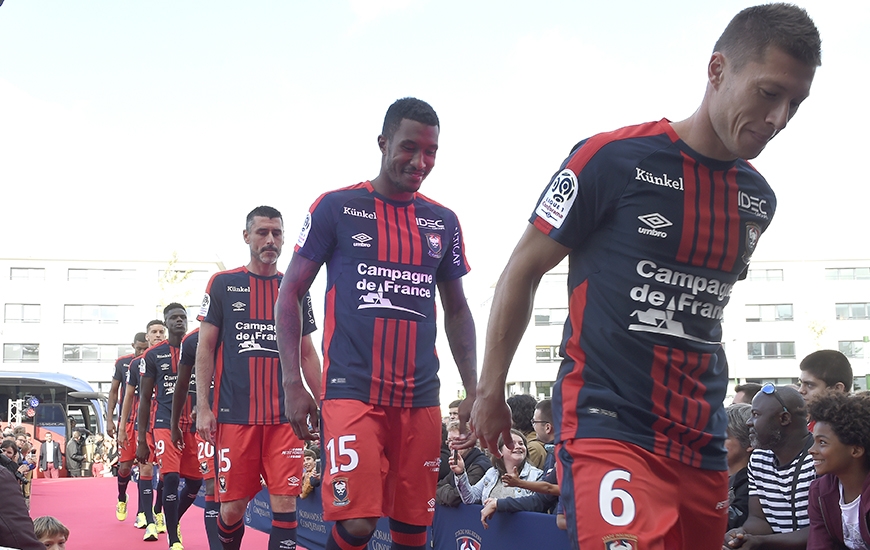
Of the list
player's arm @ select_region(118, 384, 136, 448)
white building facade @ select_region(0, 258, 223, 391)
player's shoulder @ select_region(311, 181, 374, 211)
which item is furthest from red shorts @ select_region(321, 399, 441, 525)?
white building facade @ select_region(0, 258, 223, 391)

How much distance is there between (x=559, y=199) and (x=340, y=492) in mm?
2026

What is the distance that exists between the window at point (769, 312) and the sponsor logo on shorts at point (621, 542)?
2596 inches

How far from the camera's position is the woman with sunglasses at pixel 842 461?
4.44 metres

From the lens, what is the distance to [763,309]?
6481cm

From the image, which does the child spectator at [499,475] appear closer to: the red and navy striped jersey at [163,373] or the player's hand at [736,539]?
the player's hand at [736,539]

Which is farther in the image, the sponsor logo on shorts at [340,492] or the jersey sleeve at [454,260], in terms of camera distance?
the jersey sleeve at [454,260]

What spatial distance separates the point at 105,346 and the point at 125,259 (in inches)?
277

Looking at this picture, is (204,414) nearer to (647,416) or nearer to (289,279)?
(289,279)

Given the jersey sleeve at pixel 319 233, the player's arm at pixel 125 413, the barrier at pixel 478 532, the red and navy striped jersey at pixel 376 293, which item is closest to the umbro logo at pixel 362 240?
the red and navy striped jersey at pixel 376 293

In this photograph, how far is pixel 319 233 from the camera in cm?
456

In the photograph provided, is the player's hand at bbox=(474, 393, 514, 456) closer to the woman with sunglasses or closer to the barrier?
the woman with sunglasses

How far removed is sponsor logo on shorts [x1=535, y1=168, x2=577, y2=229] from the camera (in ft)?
8.61

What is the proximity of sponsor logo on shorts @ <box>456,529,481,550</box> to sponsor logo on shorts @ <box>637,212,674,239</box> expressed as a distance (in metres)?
4.64

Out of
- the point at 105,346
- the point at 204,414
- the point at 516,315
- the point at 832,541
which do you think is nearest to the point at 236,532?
the point at 204,414
